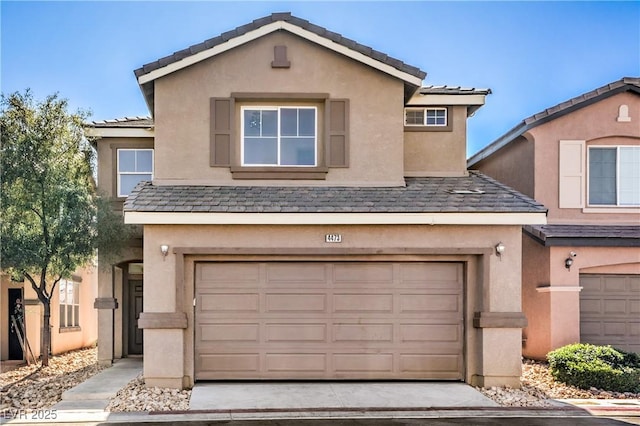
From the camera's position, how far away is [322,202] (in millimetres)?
12062

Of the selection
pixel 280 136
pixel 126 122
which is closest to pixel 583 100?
pixel 280 136

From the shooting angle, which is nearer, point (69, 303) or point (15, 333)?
point (15, 333)

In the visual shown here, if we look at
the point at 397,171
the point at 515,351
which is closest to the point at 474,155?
the point at 397,171

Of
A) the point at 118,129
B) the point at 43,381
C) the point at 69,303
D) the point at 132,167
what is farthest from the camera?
the point at 69,303

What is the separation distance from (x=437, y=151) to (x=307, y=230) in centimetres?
410

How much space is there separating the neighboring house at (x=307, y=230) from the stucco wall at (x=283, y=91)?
1.1 inches

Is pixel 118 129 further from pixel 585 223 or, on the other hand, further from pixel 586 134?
pixel 585 223

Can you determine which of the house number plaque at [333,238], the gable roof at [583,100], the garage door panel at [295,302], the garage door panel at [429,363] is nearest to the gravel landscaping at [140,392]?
the garage door panel at [429,363]

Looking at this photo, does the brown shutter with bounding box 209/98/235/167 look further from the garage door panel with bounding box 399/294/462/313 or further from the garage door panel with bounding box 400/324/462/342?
the garage door panel with bounding box 400/324/462/342

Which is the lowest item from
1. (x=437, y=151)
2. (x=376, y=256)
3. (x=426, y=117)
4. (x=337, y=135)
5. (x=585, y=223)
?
(x=376, y=256)

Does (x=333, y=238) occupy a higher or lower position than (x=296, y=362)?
higher

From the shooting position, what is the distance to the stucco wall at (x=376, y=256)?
11773 millimetres

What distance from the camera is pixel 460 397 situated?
36.7ft

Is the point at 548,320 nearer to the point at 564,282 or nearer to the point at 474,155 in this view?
the point at 564,282
